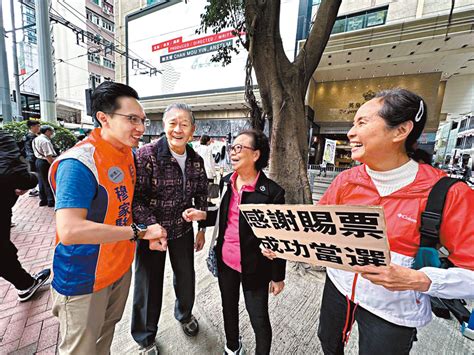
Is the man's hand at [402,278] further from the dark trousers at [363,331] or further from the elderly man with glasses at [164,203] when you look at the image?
the elderly man with glasses at [164,203]

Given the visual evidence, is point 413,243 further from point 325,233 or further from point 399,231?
point 325,233

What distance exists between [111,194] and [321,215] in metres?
1.14

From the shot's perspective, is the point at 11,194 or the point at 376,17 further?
the point at 376,17

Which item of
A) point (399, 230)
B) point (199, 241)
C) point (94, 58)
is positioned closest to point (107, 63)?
point (94, 58)

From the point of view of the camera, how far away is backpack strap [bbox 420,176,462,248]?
909mm

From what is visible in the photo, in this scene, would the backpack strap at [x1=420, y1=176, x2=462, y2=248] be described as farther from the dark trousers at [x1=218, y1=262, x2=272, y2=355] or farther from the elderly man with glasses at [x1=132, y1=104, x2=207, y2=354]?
the elderly man with glasses at [x1=132, y1=104, x2=207, y2=354]

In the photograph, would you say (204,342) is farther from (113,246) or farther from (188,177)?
(188,177)

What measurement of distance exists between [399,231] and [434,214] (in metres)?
0.16

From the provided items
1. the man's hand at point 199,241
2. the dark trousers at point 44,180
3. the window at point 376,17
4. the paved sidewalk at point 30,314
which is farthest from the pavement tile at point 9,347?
the window at point 376,17

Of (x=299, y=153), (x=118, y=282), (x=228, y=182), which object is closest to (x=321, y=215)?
(x=228, y=182)

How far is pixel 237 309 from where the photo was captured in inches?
65.7

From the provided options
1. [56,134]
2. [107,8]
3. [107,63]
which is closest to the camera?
[56,134]

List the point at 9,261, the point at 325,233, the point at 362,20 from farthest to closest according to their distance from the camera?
the point at 362,20
the point at 9,261
the point at 325,233

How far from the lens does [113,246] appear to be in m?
1.26
